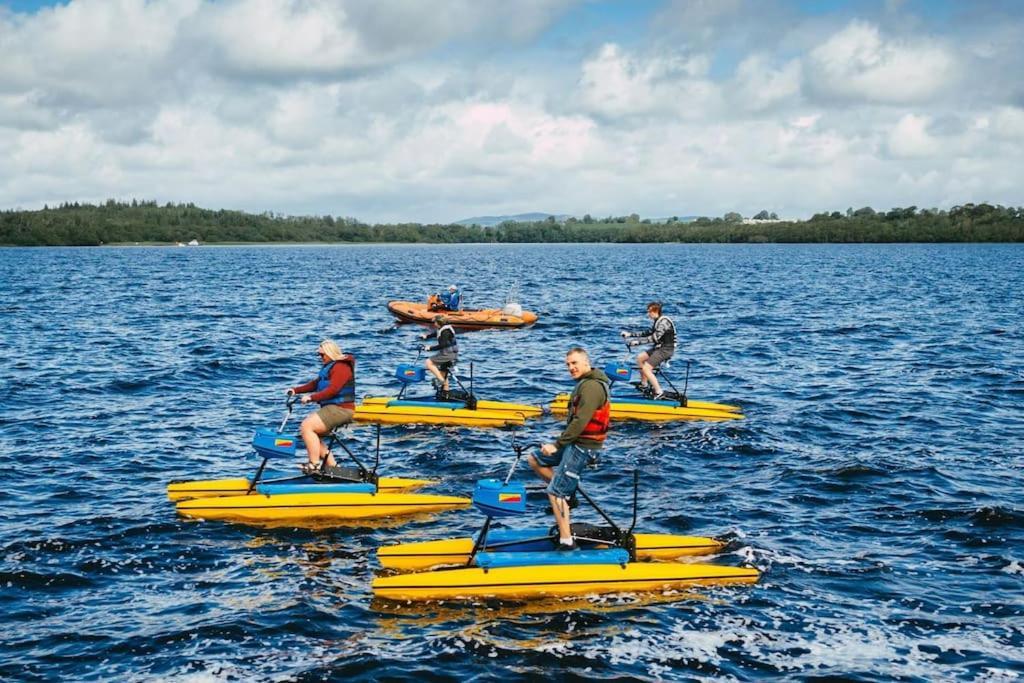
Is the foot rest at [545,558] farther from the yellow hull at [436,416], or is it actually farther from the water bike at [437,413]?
the yellow hull at [436,416]

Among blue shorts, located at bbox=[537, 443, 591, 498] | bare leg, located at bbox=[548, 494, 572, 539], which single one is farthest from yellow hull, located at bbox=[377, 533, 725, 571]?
blue shorts, located at bbox=[537, 443, 591, 498]

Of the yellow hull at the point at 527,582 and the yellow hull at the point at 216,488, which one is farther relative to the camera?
the yellow hull at the point at 216,488

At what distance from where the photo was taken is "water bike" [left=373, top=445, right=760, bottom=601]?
1190 centimetres

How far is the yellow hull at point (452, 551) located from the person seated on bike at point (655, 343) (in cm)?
995

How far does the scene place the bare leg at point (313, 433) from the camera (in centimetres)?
1527

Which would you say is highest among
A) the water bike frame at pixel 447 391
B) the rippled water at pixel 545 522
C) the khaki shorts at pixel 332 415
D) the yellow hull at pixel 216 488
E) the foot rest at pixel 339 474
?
the khaki shorts at pixel 332 415

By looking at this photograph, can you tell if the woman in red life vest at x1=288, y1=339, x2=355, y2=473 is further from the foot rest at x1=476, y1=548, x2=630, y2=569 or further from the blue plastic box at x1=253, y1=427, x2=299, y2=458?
the foot rest at x1=476, y1=548, x2=630, y2=569

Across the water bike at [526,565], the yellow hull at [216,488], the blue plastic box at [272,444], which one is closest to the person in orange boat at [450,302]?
the yellow hull at [216,488]

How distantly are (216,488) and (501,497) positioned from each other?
246 inches

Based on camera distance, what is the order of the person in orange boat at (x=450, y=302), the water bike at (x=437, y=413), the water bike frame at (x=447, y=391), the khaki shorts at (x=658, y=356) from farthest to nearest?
the person in orange boat at (x=450, y=302) → the khaki shorts at (x=658, y=356) → the water bike at (x=437, y=413) → the water bike frame at (x=447, y=391)

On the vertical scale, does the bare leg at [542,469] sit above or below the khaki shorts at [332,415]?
below

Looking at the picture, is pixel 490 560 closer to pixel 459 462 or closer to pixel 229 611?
pixel 229 611

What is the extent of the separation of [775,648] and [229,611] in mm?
6818

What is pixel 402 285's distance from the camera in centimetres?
8138
